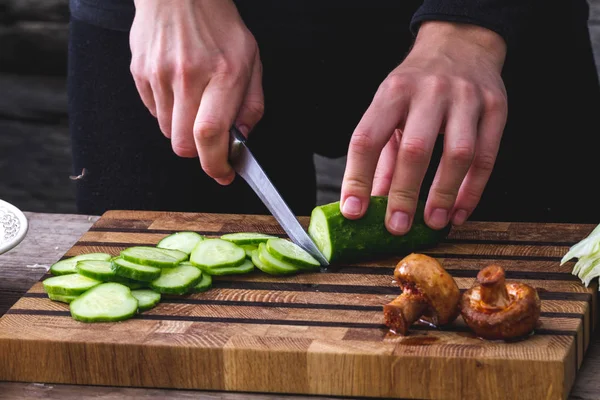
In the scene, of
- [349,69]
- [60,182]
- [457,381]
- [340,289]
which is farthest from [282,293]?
[60,182]

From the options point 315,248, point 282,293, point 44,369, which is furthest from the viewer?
point 315,248

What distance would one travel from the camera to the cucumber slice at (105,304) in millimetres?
1988

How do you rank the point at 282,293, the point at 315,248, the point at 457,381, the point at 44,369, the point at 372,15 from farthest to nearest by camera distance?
the point at 372,15 → the point at 315,248 → the point at 282,293 → the point at 44,369 → the point at 457,381

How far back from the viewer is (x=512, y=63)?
2.91m

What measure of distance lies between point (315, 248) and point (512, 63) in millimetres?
983

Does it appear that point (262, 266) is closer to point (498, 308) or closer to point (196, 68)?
point (196, 68)

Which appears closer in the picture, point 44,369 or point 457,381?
point 457,381

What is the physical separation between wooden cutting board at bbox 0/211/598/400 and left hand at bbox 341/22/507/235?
0.71ft

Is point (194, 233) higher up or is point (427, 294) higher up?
point (427, 294)

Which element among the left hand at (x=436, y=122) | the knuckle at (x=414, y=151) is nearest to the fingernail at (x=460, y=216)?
the left hand at (x=436, y=122)

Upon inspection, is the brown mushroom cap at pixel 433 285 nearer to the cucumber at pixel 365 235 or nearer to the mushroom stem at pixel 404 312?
the mushroom stem at pixel 404 312

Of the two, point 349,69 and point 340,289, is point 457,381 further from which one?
point 349,69

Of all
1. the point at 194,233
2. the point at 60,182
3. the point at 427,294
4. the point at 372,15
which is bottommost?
the point at 60,182

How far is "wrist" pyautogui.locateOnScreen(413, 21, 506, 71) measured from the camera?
229 centimetres
